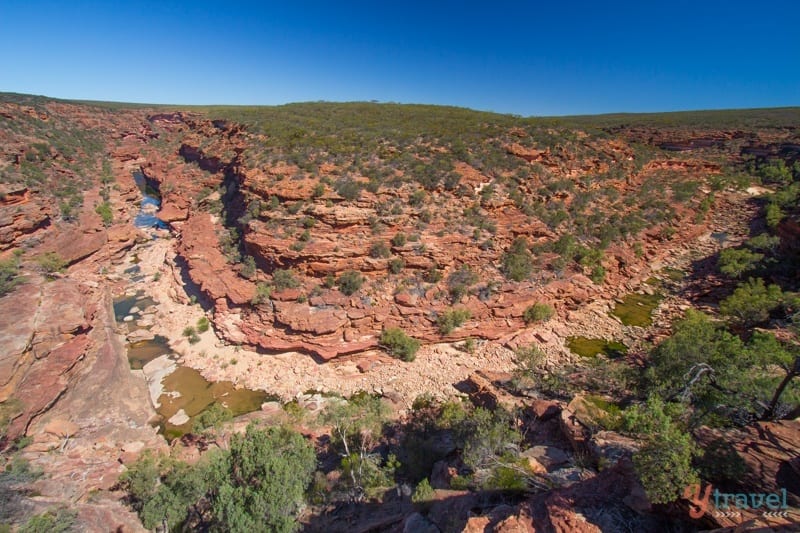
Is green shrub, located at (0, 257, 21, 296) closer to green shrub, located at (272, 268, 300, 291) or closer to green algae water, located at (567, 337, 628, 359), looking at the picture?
green shrub, located at (272, 268, 300, 291)

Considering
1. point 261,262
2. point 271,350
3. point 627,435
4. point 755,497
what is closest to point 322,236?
point 261,262

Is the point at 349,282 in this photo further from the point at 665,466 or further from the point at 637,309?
the point at 637,309

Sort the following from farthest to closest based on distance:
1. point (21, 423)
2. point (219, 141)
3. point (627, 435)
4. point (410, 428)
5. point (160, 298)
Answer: point (219, 141), point (160, 298), point (410, 428), point (21, 423), point (627, 435)

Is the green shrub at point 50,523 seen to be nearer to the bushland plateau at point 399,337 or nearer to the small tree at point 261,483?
the bushland plateau at point 399,337

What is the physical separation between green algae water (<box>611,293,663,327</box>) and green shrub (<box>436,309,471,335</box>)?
30.7ft

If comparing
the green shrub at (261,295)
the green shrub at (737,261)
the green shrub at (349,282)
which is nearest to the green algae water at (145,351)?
the green shrub at (261,295)

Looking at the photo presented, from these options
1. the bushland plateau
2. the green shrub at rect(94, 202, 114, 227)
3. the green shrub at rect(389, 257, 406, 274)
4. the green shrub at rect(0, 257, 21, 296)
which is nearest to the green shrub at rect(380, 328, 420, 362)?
the bushland plateau

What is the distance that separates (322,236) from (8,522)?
Answer: 47.0ft

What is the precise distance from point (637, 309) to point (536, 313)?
7042 millimetres

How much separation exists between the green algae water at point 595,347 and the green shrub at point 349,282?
441 inches

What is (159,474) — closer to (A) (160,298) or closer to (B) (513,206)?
(A) (160,298)

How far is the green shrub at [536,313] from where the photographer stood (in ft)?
56.7

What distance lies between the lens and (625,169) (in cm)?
2994

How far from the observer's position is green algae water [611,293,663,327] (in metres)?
18.3
